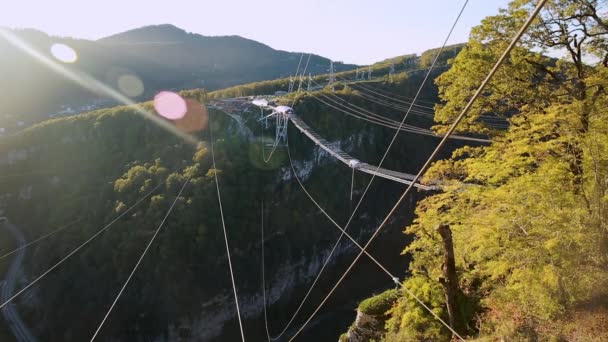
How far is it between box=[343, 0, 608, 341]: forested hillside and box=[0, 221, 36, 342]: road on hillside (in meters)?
27.7

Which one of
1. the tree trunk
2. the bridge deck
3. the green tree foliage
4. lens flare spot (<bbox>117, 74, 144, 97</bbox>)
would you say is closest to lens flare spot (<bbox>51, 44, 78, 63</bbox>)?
lens flare spot (<bbox>117, 74, 144, 97</bbox>)

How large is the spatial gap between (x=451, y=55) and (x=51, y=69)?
364ft

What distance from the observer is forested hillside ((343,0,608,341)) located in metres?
6.28

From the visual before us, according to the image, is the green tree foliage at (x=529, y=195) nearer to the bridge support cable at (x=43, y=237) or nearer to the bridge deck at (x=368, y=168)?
the bridge deck at (x=368, y=168)

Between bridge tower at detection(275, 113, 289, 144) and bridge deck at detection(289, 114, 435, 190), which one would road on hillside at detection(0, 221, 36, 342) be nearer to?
bridge tower at detection(275, 113, 289, 144)

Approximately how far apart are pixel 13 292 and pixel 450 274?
3304cm

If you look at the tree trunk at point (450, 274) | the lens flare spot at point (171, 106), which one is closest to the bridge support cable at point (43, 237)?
the lens flare spot at point (171, 106)

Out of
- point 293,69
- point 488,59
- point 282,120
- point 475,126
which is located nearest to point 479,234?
point 475,126

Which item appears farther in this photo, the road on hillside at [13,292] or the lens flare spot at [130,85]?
the lens flare spot at [130,85]

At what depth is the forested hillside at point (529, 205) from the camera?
628cm

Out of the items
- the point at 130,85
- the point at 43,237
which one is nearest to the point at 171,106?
the point at 43,237

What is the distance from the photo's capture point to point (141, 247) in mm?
25453

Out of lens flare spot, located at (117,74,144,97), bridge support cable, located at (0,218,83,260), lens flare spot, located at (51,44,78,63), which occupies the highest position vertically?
lens flare spot, located at (51,44,78,63)

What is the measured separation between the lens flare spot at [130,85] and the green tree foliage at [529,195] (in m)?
117
